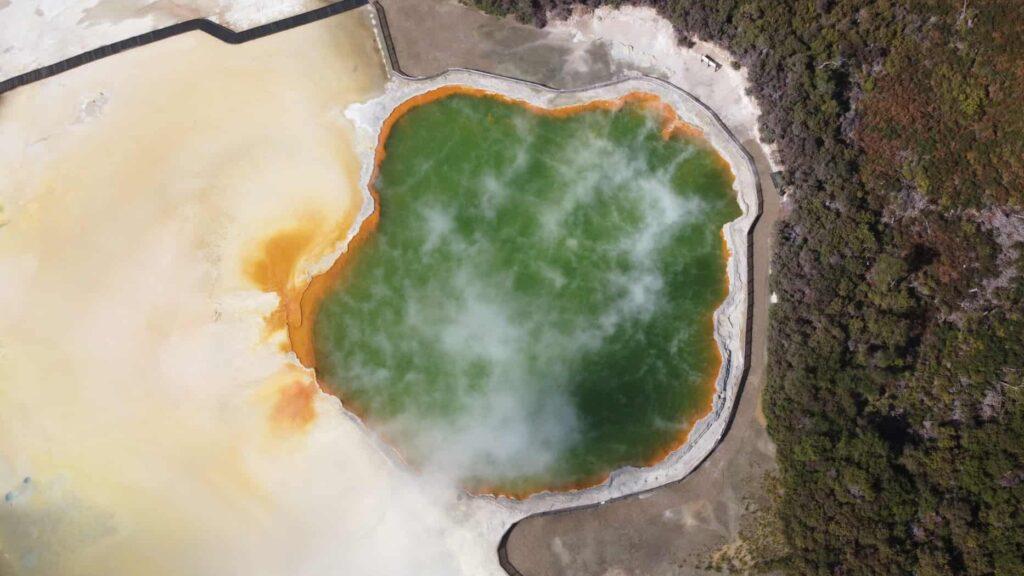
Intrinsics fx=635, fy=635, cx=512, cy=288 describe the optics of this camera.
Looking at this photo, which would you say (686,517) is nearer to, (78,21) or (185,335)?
(185,335)

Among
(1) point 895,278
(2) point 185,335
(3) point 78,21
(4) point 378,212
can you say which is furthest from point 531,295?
(3) point 78,21

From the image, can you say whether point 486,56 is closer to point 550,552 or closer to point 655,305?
point 655,305

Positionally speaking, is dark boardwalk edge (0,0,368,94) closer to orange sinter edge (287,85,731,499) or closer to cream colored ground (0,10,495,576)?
cream colored ground (0,10,495,576)

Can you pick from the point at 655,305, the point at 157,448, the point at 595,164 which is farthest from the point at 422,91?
the point at 157,448

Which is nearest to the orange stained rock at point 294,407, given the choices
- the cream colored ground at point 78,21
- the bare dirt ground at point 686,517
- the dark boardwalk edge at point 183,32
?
the bare dirt ground at point 686,517

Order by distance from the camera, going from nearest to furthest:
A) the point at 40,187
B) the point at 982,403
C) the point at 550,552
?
the point at 982,403 < the point at 550,552 < the point at 40,187

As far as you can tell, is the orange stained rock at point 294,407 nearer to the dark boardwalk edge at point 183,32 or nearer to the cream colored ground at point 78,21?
the dark boardwalk edge at point 183,32
